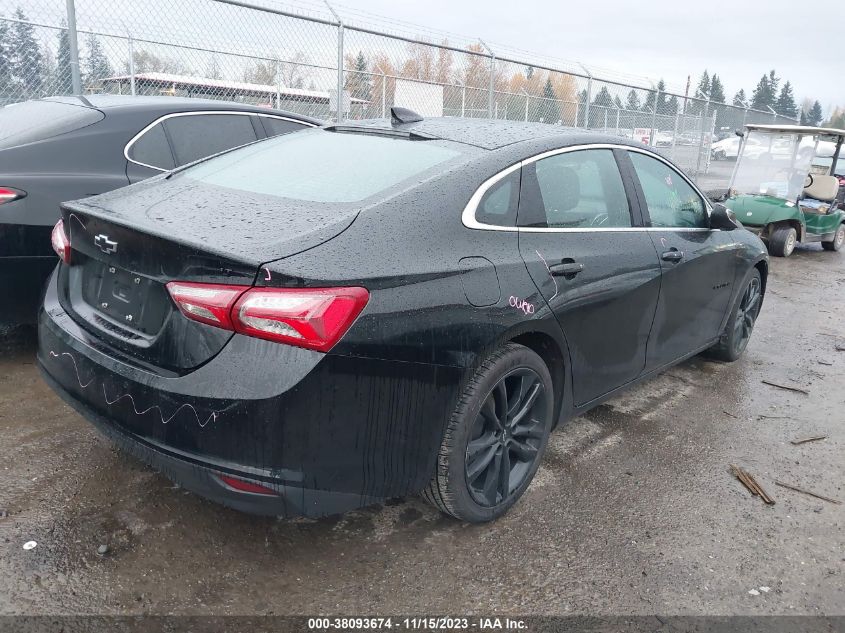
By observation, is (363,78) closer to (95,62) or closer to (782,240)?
(95,62)

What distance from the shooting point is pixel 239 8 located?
7195 millimetres

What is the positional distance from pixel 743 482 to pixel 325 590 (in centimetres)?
212

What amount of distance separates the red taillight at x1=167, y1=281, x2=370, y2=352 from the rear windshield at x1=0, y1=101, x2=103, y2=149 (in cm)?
249

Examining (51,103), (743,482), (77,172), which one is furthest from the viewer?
(51,103)

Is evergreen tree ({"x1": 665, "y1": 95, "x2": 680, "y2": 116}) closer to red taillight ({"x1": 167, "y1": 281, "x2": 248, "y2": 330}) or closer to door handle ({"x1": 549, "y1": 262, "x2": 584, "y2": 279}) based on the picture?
door handle ({"x1": 549, "y1": 262, "x2": 584, "y2": 279})

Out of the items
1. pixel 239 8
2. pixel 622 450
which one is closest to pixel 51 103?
pixel 239 8

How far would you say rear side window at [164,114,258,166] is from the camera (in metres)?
4.46

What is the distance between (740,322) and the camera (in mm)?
5043

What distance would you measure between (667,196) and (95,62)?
5652mm

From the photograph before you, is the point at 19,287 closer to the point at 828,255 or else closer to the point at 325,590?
the point at 325,590

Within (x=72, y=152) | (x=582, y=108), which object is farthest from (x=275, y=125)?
(x=582, y=108)

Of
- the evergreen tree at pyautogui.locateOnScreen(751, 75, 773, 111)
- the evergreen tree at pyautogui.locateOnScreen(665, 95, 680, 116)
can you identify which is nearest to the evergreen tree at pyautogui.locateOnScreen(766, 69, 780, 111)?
the evergreen tree at pyautogui.locateOnScreen(751, 75, 773, 111)

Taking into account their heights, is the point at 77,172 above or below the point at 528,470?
above

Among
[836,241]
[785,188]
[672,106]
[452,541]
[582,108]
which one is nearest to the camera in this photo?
[452,541]
